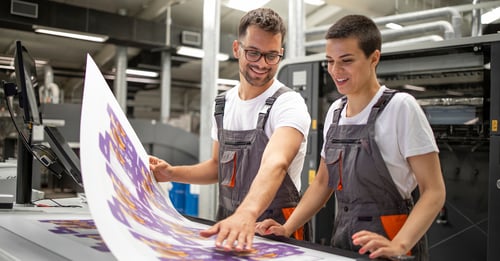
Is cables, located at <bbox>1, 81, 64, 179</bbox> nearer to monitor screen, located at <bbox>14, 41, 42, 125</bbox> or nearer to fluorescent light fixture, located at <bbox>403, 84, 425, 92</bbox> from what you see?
monitor screen, located at <bbox>14, 41, 42, 125</bbox>

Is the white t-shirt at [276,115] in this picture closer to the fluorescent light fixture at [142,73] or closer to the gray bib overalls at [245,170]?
the gray bib overalls at [245,170]

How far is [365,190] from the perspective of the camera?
136 centimetres

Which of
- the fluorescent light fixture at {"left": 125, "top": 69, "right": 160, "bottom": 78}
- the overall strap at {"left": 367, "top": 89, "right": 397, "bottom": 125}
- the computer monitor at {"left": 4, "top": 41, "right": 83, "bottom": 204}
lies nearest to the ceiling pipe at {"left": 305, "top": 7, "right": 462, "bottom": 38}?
the overall strap at {"left": 367, "top": 89, "right": 397, "bottom": 125}

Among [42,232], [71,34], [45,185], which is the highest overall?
[71,34]

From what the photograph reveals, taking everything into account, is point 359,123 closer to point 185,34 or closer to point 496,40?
point 496,40

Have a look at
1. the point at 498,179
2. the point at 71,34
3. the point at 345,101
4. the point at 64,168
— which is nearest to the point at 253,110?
the point at 345,101

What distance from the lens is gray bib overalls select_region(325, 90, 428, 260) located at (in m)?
1.33

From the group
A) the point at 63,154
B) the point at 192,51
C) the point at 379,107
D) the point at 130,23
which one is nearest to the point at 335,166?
the point at 379,107

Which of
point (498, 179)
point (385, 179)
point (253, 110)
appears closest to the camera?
point (385, 179)

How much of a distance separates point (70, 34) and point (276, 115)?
6.15 meters

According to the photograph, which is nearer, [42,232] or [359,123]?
[42,232]

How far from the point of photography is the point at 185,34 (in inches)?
318

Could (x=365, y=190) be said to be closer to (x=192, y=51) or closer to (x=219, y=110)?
(x=219, y=110)

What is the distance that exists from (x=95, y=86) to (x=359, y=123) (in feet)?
2.59
